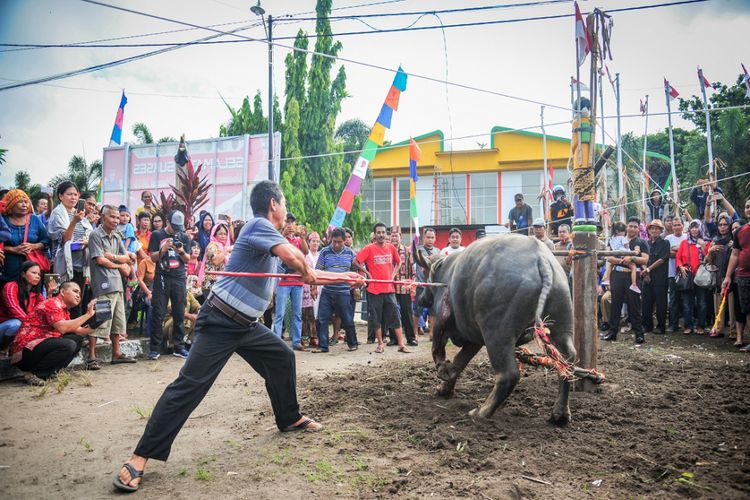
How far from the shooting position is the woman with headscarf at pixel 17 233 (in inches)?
266

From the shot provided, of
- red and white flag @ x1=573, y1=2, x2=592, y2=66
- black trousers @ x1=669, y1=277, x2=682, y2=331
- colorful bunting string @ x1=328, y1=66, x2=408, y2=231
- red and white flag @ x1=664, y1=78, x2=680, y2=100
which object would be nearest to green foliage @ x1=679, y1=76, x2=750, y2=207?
red and white flag @ x1=664, y1=78, x2=680, y2=100

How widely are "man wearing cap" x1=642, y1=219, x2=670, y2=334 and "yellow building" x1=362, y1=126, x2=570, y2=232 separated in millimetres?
16802

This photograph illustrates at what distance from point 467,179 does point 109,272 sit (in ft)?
76.0

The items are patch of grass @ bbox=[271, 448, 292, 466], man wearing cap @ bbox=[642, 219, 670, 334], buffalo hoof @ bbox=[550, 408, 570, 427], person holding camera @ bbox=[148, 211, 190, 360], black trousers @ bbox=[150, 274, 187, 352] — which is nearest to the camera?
patch of grass @ bbox=[271, 448, 292, 466]

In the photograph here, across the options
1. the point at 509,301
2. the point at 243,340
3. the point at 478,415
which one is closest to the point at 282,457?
the point at 243,340

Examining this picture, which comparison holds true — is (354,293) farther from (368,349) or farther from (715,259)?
(715,259)

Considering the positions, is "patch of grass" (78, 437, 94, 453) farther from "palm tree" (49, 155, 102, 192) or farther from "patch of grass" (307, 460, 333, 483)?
"palm tree" (49, 155, 102, 192)

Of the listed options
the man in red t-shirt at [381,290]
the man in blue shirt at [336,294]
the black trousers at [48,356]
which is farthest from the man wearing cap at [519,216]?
the black trousers at [48,356]

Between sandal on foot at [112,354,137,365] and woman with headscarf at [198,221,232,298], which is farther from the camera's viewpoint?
woman with headscarf at [198,221,232,298]

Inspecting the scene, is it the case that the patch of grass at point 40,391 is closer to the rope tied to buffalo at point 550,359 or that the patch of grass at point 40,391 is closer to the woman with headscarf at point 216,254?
the woman with headscarf at point 216,254

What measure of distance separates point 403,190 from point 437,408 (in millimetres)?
24688

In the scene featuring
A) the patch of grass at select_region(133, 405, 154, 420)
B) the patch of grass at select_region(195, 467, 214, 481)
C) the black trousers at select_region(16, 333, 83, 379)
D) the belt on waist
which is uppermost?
the belt on waist

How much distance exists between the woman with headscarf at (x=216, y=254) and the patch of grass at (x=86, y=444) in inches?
156

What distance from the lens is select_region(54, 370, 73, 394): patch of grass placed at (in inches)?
235
